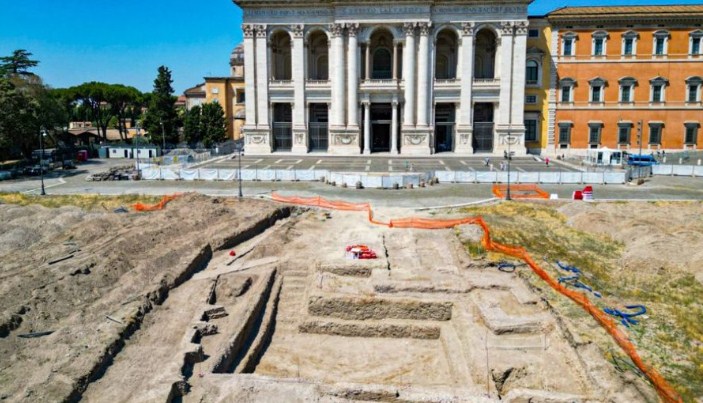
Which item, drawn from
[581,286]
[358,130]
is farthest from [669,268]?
[358,130]

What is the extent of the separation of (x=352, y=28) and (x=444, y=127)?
17.4 m

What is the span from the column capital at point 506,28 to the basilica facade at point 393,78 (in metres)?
0.12

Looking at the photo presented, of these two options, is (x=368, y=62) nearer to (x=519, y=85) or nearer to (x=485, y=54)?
(x=485, y=54)

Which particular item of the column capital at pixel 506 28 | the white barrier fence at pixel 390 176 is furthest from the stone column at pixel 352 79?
the white barrier fence at pixel 390 176

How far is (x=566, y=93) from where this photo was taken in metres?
67.8

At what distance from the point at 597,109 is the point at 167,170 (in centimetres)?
5084

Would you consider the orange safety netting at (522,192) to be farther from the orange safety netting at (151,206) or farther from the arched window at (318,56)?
the arched window at (318,56)

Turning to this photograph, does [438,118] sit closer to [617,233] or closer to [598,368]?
[617,233]

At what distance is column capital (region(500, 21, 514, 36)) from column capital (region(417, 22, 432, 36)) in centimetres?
845

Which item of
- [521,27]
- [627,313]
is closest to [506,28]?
[521,27]

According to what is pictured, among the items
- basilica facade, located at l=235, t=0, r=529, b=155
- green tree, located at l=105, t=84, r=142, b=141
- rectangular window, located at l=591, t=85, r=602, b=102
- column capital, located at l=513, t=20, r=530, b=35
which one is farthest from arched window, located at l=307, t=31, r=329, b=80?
green tree, located at l=105, t=84, r=142, b=141

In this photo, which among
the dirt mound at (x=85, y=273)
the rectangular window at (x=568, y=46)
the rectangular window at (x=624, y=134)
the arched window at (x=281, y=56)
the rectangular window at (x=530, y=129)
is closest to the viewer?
the dirt mound at (x=85, y=273)

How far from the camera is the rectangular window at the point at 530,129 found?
68812mm

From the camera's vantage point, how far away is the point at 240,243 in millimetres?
27938
